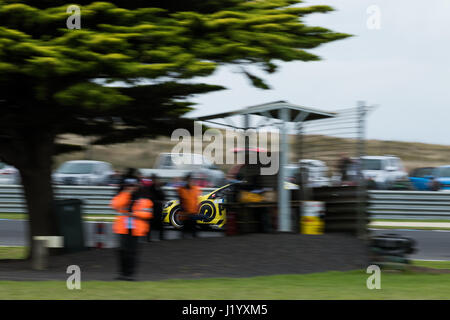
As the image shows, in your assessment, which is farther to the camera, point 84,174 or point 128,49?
point 84,174

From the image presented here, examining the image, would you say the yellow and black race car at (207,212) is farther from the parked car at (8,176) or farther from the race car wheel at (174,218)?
the parked car at (8,176)

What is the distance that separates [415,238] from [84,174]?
1810 centimetres

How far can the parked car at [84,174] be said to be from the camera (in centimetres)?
3259

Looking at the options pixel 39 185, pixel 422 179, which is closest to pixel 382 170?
pixel 422 179

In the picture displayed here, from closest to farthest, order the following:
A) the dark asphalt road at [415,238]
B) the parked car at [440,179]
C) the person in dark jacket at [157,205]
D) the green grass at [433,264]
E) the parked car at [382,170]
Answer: the green grass at [433,264] < the person in dark jacket at [157,205] < the dark asphalt road at [415,238] < the parked car at [440,179] < the parked car at [382,170]

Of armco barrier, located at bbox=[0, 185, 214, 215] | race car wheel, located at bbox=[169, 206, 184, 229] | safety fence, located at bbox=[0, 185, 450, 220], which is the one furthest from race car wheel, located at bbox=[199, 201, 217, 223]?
armco barrier, located at bbox=[0, 185, 214, 215]

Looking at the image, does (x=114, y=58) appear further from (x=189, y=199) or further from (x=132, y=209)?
(x=189, y=199)

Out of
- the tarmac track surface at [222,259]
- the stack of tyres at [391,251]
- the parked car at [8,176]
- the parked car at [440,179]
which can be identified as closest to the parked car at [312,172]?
the tarmac track surface at [222,259]

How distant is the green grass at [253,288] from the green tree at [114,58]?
2788mm

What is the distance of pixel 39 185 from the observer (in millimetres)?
→ 13664

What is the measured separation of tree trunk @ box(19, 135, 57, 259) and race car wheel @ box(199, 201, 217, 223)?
227 inches

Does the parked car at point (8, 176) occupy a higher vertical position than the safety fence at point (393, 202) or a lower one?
higher

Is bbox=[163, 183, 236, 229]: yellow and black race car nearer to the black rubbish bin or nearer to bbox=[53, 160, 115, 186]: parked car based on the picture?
the black rubbish bin
